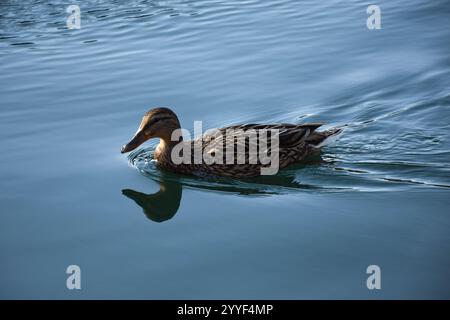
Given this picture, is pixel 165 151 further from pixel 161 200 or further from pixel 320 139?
pixel 320 139

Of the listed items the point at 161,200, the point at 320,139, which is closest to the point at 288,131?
the point at 320,139

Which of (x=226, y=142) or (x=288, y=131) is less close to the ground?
(x=288, y=131)

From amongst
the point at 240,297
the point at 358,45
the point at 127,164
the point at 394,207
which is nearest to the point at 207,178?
the point at 127,164

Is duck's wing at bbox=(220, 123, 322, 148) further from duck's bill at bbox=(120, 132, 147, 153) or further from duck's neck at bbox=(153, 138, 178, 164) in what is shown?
duck's bill at bbox=(120, 132, 147, 153)

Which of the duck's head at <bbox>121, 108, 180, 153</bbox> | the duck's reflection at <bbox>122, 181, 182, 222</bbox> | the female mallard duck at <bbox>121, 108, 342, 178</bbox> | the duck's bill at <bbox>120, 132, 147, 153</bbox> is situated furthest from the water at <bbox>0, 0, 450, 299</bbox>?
the duck's head at <bbox>121, 108, 180, 153</bbox>

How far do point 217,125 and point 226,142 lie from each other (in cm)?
135

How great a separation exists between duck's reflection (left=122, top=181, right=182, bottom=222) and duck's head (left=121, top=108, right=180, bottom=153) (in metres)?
0.60

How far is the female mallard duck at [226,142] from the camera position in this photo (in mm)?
8766

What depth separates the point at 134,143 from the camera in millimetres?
8820

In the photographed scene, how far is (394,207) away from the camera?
301 inches

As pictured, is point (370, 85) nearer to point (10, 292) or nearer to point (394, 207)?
point (394, 207)

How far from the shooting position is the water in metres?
6.55

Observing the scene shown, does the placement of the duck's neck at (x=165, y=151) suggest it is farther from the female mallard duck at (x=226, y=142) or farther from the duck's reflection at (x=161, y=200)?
the duck's reflection at (x=161, y=200)

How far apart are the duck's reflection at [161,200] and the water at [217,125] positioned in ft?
0.09
